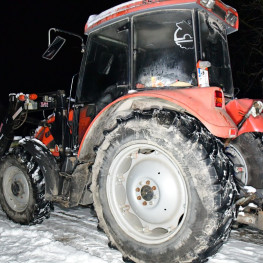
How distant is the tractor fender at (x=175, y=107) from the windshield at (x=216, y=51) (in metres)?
0.58

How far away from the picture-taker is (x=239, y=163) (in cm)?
427

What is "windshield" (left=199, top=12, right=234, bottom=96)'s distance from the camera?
3.37 metres

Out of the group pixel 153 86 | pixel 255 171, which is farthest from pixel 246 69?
pixel 153 86

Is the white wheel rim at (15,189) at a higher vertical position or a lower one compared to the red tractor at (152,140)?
lower

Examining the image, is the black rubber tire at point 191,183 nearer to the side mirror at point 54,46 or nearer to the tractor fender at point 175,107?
the tractor fender at point 175,107

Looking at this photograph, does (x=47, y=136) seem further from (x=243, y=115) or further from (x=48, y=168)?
(x=243, y=115)

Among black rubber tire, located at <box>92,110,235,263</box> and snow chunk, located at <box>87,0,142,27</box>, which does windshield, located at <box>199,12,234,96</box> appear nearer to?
snow chunk, located at <box>87,0,142,27</box>

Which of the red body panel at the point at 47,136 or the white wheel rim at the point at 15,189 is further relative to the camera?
the red body panel at the point at 47,136

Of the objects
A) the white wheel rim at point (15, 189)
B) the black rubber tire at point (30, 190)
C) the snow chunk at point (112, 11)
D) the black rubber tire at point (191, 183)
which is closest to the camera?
the black rubber tire at point (191, 183)

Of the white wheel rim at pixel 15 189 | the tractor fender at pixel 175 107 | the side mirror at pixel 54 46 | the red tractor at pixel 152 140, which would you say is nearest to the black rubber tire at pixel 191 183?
the red tractor at pixel 152 140

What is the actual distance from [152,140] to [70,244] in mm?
1691

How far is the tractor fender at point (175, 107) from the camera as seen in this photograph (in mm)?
2725

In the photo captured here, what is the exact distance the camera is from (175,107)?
3.05 metres

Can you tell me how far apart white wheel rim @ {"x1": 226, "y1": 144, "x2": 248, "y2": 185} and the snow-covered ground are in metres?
0.69
